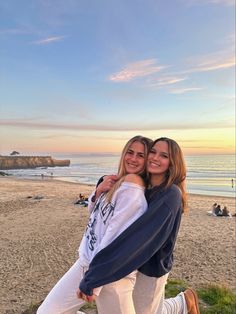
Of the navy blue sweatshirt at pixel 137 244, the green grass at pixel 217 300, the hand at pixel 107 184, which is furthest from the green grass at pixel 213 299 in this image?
the hand at pixel 107 184

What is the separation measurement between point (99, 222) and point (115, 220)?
0.25m

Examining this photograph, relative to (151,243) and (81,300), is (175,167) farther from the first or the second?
(81,300)

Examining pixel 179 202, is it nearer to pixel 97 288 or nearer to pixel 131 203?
pixel 131 203

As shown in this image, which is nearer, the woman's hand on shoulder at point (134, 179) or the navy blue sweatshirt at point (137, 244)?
the navy blue sweatshirt at point (137, 244)

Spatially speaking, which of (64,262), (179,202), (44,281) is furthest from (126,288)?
(64,262)

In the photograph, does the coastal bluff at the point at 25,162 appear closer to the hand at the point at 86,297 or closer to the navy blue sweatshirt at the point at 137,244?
the hand at the point at 86,297

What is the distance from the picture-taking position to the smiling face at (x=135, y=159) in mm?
3162

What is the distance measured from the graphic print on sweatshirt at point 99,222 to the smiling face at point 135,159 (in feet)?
1.10

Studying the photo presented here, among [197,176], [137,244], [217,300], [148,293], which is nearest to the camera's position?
[137,244]

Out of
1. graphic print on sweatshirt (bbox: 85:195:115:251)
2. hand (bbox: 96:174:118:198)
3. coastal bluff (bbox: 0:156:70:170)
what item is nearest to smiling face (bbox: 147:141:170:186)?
hand (bbox: 96:174:118:198)

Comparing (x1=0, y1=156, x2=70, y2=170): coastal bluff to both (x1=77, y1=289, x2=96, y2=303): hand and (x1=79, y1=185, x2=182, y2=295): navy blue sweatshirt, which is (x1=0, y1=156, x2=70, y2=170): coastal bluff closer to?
(x1=77, y1=289, x2=96, y2=303): hand

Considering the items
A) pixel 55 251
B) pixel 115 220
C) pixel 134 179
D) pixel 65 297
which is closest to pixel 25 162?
pixel 55 251

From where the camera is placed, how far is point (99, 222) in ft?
9.98

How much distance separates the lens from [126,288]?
2.95m
